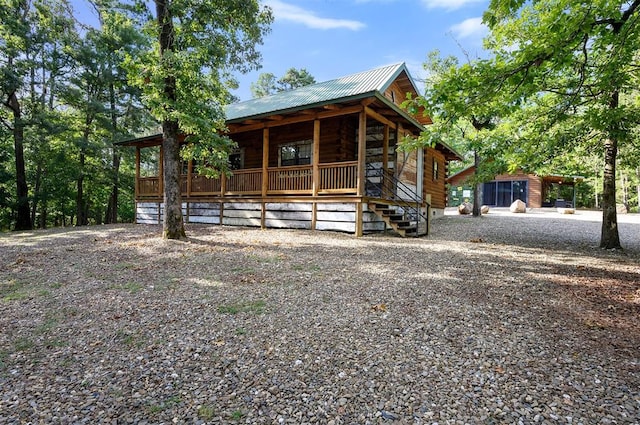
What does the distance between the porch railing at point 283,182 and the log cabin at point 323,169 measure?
3cm

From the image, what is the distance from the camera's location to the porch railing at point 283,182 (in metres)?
10.2

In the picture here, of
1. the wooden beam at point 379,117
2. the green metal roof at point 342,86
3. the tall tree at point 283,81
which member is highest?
the tall tree at point 283,81

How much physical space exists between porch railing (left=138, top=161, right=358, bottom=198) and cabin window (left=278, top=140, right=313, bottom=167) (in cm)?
176

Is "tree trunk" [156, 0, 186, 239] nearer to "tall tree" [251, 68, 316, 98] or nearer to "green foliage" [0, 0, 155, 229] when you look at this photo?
"green foliage" [0, 0, 155, 229]

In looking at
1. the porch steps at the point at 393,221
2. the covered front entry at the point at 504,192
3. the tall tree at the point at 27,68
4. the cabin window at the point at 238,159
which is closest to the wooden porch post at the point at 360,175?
the porch steps at the point at 393,221

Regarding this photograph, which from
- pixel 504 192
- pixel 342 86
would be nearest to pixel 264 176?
pixel 342 86

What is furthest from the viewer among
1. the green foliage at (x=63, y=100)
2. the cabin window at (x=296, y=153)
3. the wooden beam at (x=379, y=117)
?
the green foliage at (x=63, y=100)

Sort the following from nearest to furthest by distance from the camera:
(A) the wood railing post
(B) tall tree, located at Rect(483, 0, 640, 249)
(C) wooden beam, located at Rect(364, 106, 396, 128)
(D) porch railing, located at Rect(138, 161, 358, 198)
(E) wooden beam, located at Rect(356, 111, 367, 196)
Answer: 1. (B) tall tree, located at Rect(483, 0, 640, 249)
2. (E) wooden beam, located at Rect(356, 111, 367, 196)
3. (C) wooden beam, located at Rect(364, 106, 396, 128)
4. (D) porch railing, located at Rect(138, 161, 358, 198)
5. (A) the wood railing post

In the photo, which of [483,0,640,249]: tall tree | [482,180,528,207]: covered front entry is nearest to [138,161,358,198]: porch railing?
[483,0,640,249]: tall tree

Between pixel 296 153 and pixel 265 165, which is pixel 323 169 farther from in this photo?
pixel 296 153

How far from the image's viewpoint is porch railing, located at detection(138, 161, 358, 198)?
10242 mm

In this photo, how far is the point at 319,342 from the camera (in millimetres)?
3201

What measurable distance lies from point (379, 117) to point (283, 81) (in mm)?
28328

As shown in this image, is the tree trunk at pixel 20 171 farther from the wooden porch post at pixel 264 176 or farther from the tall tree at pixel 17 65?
the wooden porch post at pixel 264 176
